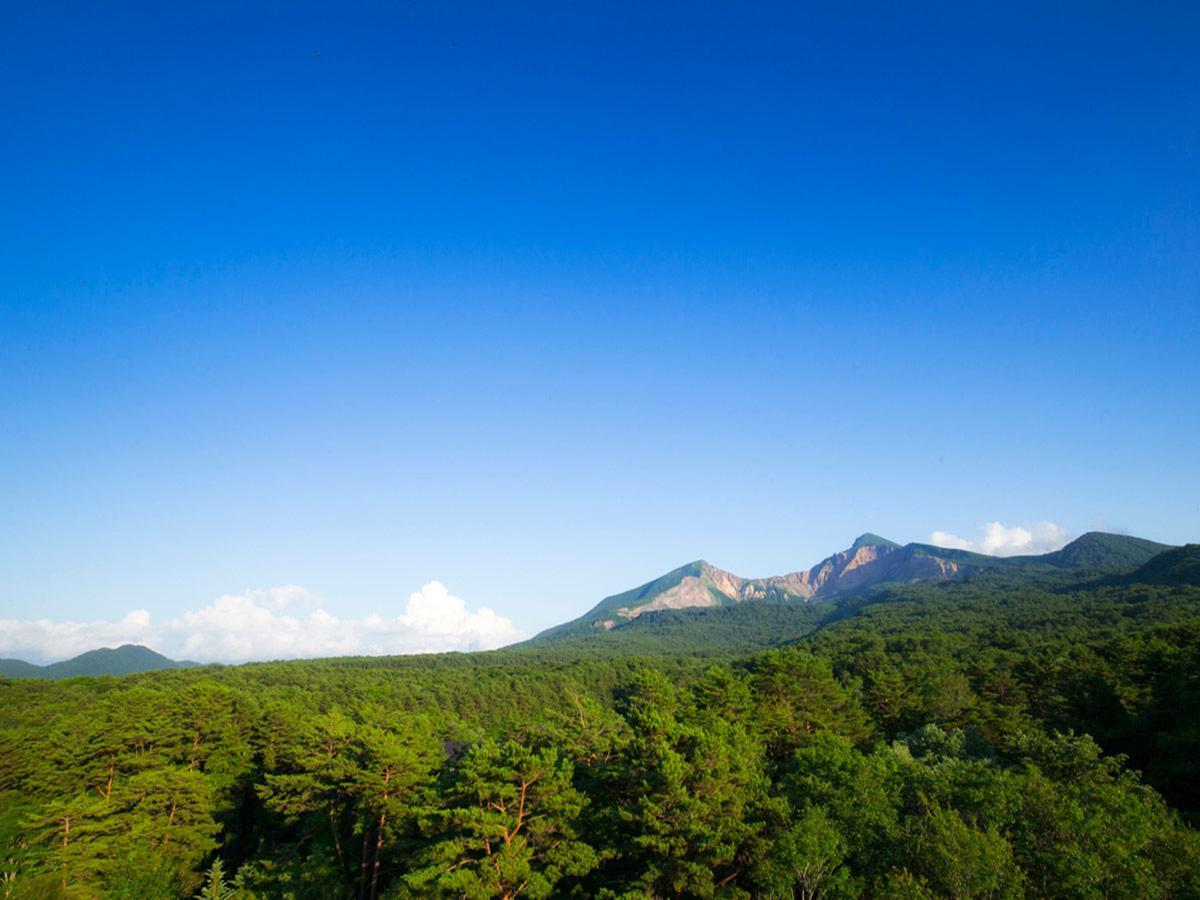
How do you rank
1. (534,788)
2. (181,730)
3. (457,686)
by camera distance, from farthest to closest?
(457,686) → (181,730) → (534,788)

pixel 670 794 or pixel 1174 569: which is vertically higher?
pixel 1174 569

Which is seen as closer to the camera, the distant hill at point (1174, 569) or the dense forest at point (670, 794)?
the dense forest at point (670, 794)

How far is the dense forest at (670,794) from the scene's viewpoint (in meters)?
19.7

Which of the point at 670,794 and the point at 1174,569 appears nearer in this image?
the point at 670,794

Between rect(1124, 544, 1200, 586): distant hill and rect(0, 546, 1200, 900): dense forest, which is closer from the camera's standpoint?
rect(0, 546, 1200, 900): dense forest

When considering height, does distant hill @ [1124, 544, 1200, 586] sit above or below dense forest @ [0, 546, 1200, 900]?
above

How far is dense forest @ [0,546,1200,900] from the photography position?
64.6ft

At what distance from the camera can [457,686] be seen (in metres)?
100

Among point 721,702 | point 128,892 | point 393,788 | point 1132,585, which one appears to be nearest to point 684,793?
point 393,788

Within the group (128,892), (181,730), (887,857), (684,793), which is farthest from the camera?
(181,730)

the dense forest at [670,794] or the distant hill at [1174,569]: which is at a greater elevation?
the distant hill at [1174,569]

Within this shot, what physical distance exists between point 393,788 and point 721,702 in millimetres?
22913

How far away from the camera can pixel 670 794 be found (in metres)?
21.9

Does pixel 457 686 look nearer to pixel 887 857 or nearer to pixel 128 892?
pixel 128 892
